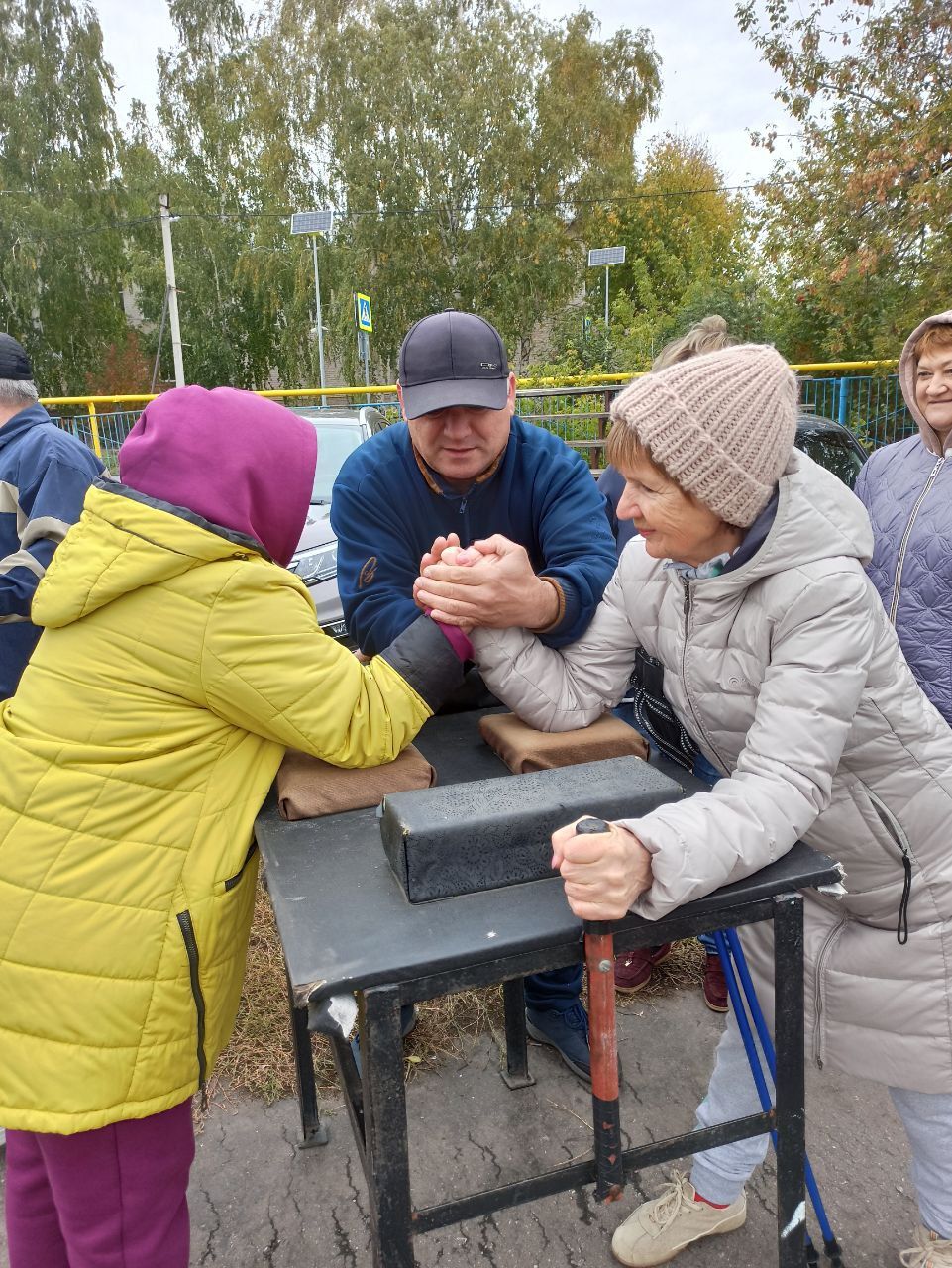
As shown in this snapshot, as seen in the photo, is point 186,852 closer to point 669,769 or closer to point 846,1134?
point 669,769

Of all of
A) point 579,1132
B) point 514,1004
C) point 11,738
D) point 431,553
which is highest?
point 431,553

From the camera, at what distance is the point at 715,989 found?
2.64m

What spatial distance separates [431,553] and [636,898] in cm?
78

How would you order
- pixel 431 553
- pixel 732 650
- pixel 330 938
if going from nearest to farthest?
pixel 330 938 < pixel 732 650 < pixel 431 553

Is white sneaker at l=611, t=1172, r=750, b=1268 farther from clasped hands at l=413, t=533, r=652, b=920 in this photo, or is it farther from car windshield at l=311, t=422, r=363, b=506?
car windshield at l=311, t=422, r=363, b=506

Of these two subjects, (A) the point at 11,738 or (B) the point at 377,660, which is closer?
(A) the point at 11,738

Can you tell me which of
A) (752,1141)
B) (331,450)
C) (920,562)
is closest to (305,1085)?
(752,1141)

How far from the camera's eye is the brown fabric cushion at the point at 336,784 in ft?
4.62

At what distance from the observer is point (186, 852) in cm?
134

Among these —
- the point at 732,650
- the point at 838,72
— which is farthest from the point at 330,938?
the point at 838,72

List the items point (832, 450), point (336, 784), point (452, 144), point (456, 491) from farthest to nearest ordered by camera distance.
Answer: point (452, 144) < point (832, 450) < point (456, 491) < point (336, 784)

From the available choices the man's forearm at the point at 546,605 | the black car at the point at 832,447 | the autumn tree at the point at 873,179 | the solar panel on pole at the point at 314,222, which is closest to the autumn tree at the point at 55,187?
the solar panel on pole at the point at 314,222

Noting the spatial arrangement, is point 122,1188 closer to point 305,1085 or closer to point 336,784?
point 336,784

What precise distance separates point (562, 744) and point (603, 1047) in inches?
20.4
